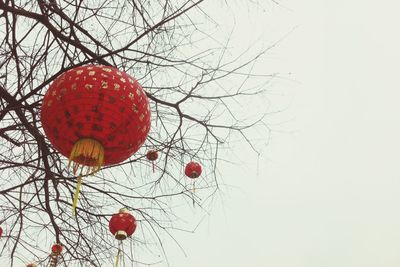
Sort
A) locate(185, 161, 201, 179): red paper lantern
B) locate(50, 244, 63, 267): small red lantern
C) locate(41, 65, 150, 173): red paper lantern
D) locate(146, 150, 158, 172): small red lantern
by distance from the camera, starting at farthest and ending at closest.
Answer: locate(50, 244, 63, 267): small red lantern, locate(185, 161, 201, 179): red paper lantern, locate(146, 150, 158, 172): small red lantern, locate(41, 65, 150, 173): red paper lantern

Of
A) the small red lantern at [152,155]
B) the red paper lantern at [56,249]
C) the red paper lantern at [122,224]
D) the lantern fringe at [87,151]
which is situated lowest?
the lantern fringe at [87,151]

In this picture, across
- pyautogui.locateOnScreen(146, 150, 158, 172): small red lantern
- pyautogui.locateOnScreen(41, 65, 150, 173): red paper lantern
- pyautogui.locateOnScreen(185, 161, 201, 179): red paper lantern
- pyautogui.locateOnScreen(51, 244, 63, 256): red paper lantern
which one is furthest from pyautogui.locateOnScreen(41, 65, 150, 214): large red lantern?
pyautogui.locateOnScreen(51, 244, 63, 256): red paper lantern

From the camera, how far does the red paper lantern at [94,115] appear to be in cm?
183

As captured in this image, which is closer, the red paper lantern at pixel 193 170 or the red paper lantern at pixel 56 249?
the red paper lantern at pixel 193 170

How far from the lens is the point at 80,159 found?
1.94 m

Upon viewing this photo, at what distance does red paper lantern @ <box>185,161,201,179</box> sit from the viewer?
12.1 ft

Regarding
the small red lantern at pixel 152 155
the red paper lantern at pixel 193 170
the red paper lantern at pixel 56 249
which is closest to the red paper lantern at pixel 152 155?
the small red lantern at pixel 152 155

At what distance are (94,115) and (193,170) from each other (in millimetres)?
1979

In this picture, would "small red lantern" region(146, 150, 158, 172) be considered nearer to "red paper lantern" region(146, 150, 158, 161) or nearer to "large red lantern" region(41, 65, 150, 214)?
"red paper lantern" region(146, 150, 158, 161)

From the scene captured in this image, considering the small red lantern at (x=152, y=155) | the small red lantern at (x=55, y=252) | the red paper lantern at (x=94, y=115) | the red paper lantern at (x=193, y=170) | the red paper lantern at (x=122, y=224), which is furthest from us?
the small red lantern at (x=55, y=252)

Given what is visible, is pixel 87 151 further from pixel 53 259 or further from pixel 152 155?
pixel 53 259

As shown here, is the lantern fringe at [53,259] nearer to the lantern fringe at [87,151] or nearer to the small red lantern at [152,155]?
the small red lantern at [152,155]

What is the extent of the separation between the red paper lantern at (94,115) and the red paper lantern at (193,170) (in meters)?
1.74

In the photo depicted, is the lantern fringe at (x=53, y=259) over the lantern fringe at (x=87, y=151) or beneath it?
over
